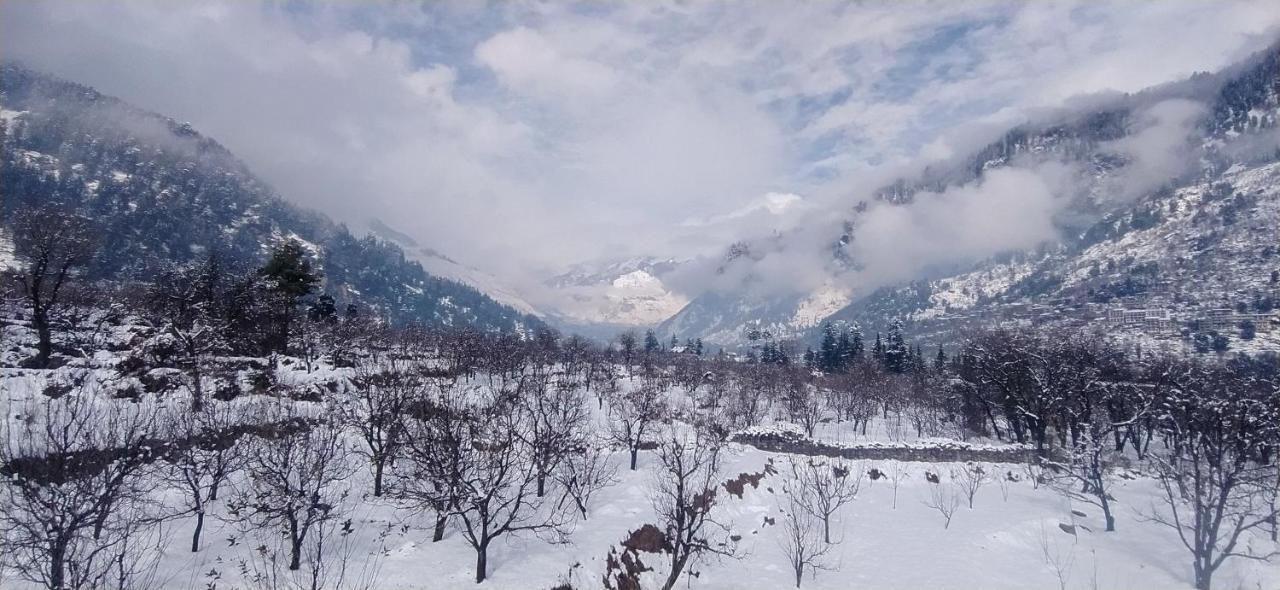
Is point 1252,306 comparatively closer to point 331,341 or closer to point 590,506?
point 590,506

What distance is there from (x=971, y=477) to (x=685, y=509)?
27761 mm

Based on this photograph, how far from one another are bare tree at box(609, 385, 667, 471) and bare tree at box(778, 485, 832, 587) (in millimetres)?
12464

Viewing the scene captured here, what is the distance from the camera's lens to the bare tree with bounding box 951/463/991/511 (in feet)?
131

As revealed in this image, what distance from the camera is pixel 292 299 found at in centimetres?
5328

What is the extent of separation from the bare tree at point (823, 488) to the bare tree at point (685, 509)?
479 cm

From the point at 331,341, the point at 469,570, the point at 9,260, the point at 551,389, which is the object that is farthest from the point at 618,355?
the point at 9,260

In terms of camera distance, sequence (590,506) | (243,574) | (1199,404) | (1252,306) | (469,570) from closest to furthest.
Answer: (243,574) < (469,570) < (590,506) < (1199,404) < (1252,306)

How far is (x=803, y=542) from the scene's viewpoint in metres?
28.5

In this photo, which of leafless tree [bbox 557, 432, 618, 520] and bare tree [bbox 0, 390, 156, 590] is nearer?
bare tree [bbox 0, 390, 156, 590]

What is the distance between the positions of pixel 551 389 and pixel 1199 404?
59.4 meters

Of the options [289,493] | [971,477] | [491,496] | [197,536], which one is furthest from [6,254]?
[971,477]

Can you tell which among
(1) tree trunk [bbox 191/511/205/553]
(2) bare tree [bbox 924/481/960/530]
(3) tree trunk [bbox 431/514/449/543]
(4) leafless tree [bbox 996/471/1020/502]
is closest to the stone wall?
(4) leafless tree [bbox 996/471/1020/502]

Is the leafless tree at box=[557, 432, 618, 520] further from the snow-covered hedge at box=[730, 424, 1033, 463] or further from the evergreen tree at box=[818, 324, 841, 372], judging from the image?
the evergreen tree at box=[818, 324, 841, 372]

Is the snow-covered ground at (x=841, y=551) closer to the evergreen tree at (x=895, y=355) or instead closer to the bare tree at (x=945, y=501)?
the bare tree at (x=945, y=501)
